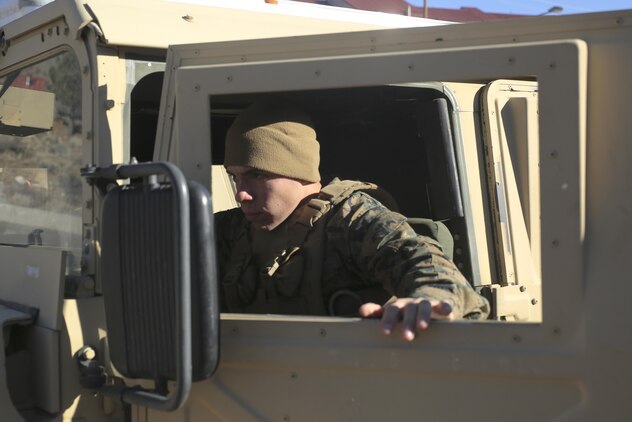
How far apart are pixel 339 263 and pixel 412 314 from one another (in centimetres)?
49

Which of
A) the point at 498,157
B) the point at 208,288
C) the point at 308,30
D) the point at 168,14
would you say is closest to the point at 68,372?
the point at 208,288

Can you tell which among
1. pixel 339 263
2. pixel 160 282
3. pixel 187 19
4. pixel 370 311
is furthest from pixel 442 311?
pixel 187 19

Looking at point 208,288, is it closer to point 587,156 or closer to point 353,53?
point 353,53

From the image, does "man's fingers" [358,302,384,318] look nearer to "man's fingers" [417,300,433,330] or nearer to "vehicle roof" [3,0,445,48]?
"man's fingers" [417,300,433,330]

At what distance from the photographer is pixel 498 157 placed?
2.94 metres

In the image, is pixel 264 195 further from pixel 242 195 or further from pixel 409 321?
pixel 409 321

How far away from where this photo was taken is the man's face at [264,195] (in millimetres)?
2268

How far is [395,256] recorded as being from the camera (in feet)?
7.00

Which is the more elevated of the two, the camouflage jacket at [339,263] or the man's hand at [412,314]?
the camouflage jacket at [339,263]

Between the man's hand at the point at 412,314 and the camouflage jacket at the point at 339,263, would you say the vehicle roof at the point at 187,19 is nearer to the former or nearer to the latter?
the camouflage jacket at the point at 339,263

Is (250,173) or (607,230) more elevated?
(250,173)

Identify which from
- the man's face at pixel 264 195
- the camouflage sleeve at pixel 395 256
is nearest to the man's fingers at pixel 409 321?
the camouflage sleeve at pixel 395 256

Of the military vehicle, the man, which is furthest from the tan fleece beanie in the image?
the military vehicle

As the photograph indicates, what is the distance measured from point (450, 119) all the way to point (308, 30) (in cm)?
57
